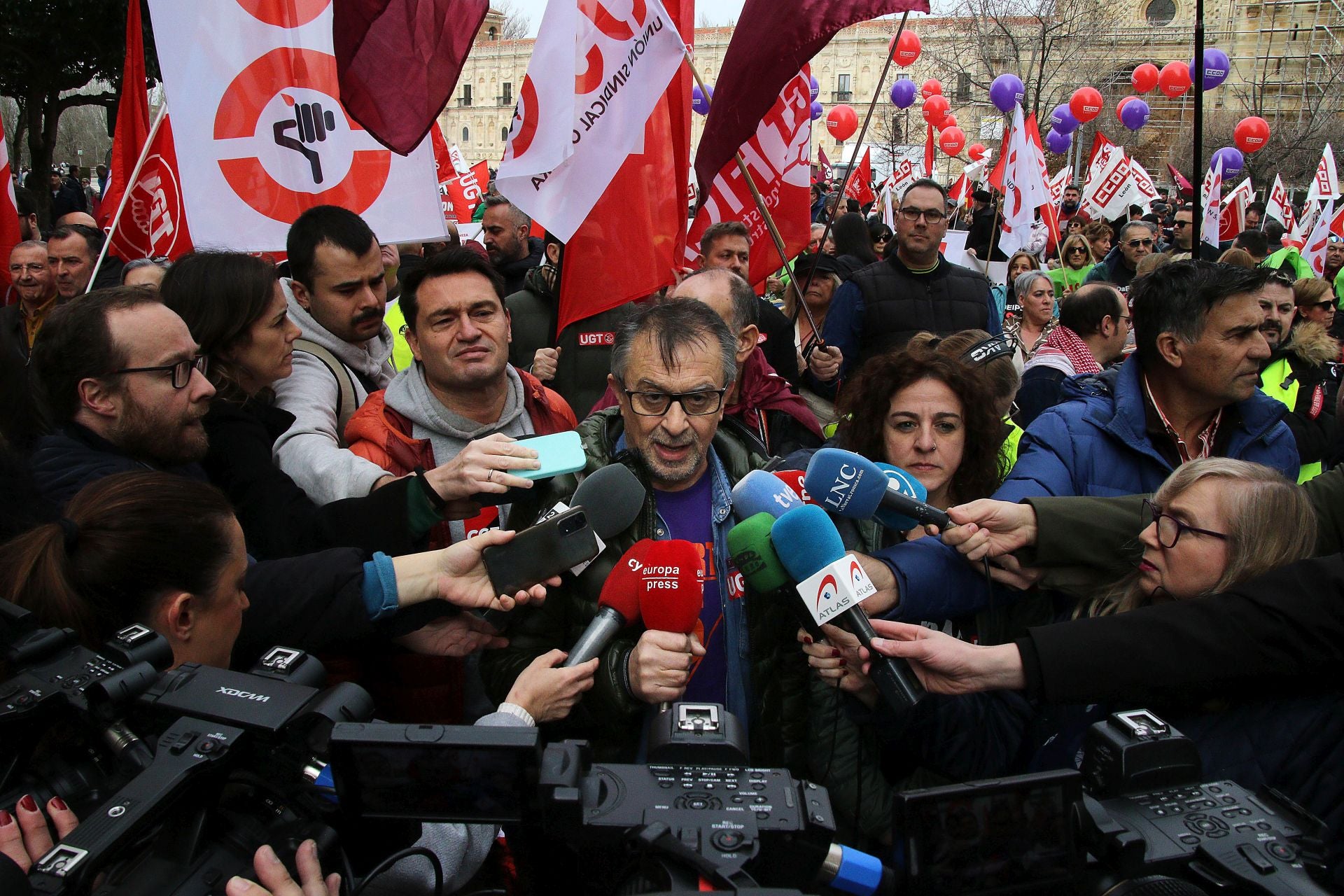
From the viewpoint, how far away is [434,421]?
2.80m

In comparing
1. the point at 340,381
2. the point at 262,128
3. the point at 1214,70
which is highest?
the point at 1214,70

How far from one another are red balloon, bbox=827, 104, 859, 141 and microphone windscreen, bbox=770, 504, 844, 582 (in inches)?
818

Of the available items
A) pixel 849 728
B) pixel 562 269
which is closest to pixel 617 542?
pixel 849 728

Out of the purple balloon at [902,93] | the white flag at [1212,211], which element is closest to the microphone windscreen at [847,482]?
the white flag at [1212,211]

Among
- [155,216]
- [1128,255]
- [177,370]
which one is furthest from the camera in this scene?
[1128,255]

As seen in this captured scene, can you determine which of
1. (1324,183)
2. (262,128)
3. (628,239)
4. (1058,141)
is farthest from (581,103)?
(1058,141)

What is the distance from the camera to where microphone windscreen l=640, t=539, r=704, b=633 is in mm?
1870

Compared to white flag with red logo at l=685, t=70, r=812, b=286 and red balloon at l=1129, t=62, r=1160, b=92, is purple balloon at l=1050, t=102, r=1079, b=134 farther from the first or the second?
white flag with red logo at l=685, t=70, r=812, b=286

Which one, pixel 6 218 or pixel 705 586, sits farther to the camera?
pixel 6 218

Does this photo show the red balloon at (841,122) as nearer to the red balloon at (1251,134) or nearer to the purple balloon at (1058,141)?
the purple balloon at (1058,141)

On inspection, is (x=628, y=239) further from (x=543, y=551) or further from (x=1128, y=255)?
(x=1128, y=255)

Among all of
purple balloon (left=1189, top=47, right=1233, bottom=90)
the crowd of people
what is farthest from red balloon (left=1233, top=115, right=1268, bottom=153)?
the crowd of people

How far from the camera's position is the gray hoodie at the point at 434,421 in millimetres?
2797

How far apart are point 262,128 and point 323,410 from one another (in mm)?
1553
